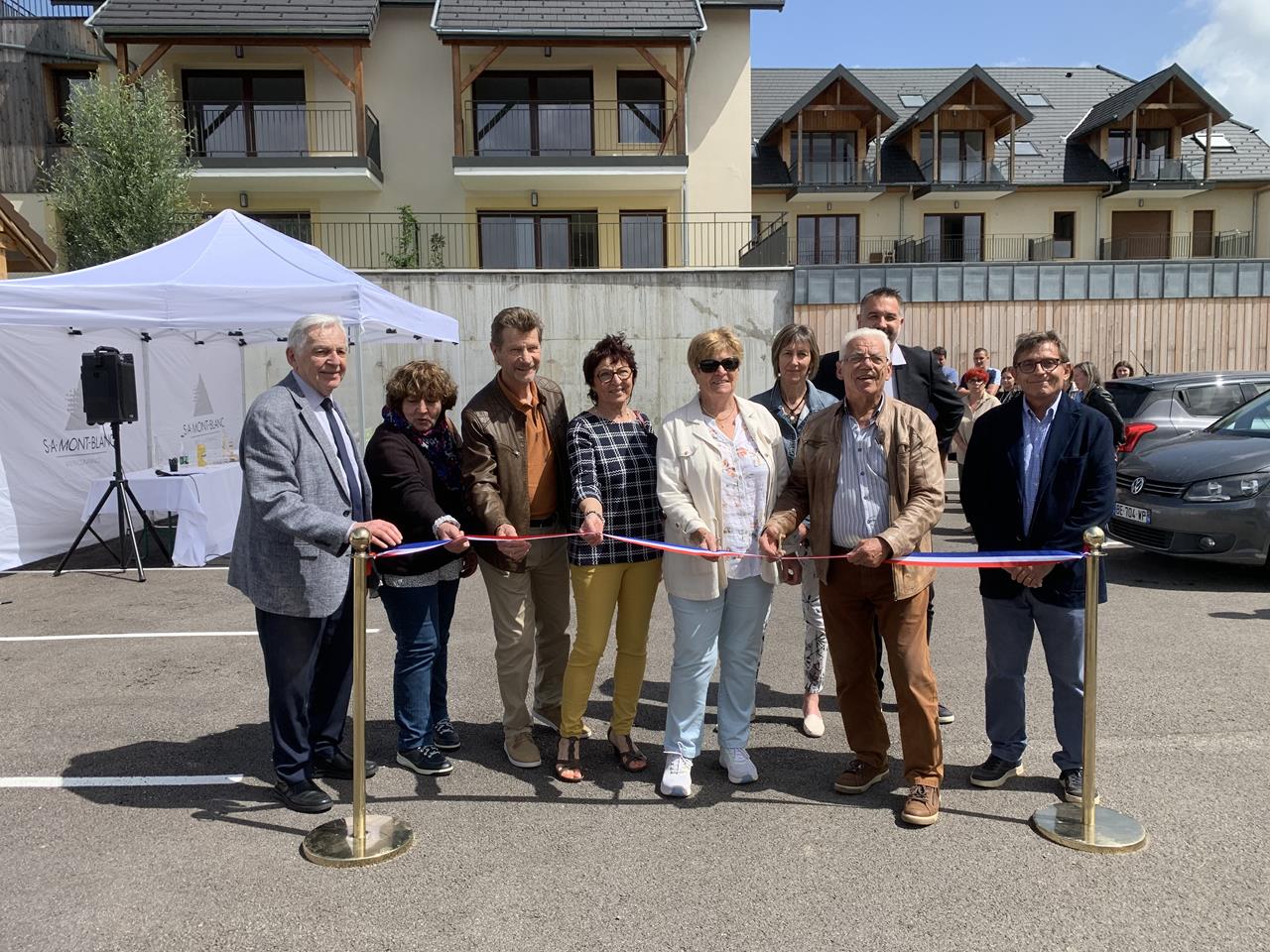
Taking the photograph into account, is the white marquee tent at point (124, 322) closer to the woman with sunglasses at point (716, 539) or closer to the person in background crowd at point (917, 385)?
the person in background crowd at point (917, 385)

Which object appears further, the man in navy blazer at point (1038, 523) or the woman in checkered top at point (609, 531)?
the woman in checkered top at point (609, 531)

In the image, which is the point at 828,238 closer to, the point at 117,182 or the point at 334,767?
the point at 117,182

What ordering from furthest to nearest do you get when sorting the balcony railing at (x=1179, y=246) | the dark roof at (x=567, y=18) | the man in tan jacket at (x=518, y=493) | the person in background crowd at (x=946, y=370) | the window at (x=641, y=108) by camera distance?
1. the balcony railing at (x=1179, y=246)
2. the window at (x=641, y=108)
3. the dark roof at (x=567, y=18)
4. the person in background crowd at (x=946, y=370)
5. the man in tan jacket at (x=518, y=493)

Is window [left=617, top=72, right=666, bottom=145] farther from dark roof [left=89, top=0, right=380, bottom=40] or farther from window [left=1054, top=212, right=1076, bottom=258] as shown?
window [left=1054, top=212, right=1076, bottom=258]

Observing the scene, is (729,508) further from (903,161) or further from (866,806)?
(903,161)

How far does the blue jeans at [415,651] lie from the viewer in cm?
395

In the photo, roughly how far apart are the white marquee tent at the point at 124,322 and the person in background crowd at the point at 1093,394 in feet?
21.4

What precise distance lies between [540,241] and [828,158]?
1034 cm

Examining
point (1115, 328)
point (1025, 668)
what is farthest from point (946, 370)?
point (1115, 328)

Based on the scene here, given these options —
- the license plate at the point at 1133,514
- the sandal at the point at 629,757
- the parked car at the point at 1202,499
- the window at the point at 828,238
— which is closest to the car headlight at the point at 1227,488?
the parked car at the point at 1202,499

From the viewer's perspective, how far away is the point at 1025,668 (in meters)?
3.82

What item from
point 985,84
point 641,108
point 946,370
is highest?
point 985,84

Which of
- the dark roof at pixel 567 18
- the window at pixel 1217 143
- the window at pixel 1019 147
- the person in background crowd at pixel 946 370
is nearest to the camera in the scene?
the person in background crowd at pixel 946 370

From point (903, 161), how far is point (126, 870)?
28.9m
